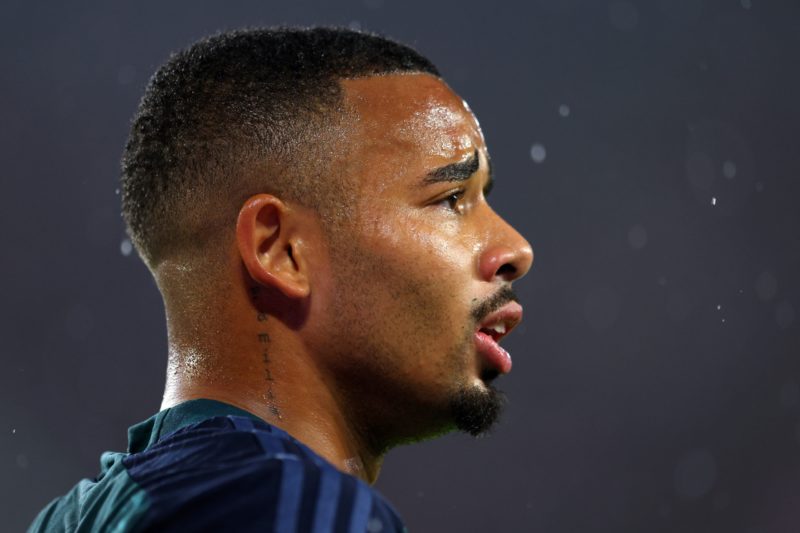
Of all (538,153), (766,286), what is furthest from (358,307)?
(766,286)

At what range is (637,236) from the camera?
398 cm

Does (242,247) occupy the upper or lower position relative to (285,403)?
upper

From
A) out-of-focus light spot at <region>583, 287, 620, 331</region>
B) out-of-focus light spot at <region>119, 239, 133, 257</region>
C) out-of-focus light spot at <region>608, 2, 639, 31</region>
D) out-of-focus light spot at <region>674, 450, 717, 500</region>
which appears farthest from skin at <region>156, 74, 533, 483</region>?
out-of-focus light spot at <region>608, 2, 639, 31</region>

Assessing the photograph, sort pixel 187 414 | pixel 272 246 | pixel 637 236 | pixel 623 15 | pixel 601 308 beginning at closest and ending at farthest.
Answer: pixel 187 414 < pixel 272 246 < pixel 601 308 < pixel 637 236 < pixel 623 15

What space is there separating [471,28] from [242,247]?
2.82 metres

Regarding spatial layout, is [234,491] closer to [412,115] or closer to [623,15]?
[412,115]

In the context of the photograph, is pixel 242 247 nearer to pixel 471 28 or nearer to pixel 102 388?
pixel 102 388

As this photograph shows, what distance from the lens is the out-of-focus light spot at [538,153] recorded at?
13.0 feet

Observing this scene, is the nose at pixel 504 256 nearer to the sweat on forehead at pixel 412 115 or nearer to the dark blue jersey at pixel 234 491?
the sweat on forehead at pixel 412 115

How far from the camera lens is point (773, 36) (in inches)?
169

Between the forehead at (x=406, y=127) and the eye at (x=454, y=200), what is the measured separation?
0.17 ft

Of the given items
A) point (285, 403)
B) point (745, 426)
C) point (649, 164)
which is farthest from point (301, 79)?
point (745, 426)

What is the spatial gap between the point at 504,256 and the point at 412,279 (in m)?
0.16

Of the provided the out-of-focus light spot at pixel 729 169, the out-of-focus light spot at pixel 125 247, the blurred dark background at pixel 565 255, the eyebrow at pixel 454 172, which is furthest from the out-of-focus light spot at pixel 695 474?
the eyebrow at pixel 454 172
